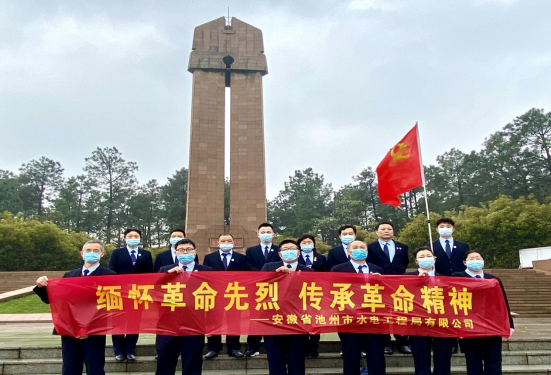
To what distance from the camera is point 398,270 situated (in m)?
5.06

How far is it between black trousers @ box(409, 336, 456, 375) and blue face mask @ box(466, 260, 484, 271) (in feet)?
2.50

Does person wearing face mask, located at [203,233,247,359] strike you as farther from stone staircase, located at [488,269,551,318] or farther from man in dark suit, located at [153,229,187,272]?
stone staircase, located at [488,269,551,318]

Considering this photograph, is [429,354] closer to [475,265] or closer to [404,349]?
[404,349]

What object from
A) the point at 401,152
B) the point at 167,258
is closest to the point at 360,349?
the point at 167,258

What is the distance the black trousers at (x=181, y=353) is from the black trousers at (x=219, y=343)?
2.66ft

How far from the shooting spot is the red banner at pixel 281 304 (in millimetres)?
4078

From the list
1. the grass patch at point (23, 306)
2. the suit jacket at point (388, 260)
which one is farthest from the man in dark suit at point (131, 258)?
the grass patch at point (23, 306)

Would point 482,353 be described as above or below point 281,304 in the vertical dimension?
below

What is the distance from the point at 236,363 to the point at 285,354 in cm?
82

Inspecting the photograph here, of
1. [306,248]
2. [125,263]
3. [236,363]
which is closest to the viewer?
[236,363]

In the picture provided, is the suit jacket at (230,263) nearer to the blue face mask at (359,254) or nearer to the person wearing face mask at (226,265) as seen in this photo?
the person wearing face mask at (226,265)

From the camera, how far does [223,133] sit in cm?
1853

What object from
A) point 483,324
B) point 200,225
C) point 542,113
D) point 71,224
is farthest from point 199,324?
point 71,224

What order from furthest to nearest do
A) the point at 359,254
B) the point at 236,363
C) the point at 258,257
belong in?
the point at 258,257 → the point at 236,363 → the point at 359,254
